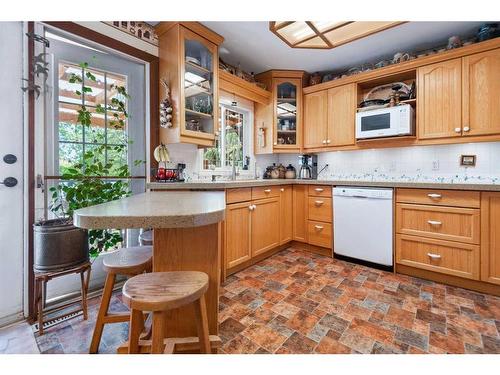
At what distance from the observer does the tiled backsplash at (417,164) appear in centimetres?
243

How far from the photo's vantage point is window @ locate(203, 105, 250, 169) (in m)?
3.04

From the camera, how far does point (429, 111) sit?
250 centimetres

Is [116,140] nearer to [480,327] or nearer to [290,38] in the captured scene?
[290,38]

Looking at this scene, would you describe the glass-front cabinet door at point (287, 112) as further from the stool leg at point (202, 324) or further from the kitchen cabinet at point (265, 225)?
the stool leg at point (202, 324)

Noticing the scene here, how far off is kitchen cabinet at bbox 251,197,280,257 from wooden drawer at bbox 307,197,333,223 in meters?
0.43

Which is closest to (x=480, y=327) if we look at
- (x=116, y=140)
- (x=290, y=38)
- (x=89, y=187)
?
(x=290, y=38)

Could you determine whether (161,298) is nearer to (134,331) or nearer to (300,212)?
(134,331)

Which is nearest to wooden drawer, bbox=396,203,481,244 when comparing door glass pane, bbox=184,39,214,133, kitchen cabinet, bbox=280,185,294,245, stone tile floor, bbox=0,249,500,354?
stone tile floor, bbox=0,249,500,354

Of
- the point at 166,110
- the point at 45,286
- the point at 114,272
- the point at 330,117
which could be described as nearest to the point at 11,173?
the point at 45,286

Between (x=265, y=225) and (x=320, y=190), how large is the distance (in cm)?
82

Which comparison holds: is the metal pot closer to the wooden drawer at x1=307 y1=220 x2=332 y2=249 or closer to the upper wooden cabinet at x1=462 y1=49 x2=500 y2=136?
the wooden drawer at x1=307 y1=220 x2=332 y2=249

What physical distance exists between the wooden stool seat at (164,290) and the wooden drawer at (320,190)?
219 cm

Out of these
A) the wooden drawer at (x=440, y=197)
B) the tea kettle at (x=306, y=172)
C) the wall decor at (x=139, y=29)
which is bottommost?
the wooden drawer at (x=440, y=197)

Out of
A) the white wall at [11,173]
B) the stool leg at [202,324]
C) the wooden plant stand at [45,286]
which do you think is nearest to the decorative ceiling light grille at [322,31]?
the white wall at [11,173]
